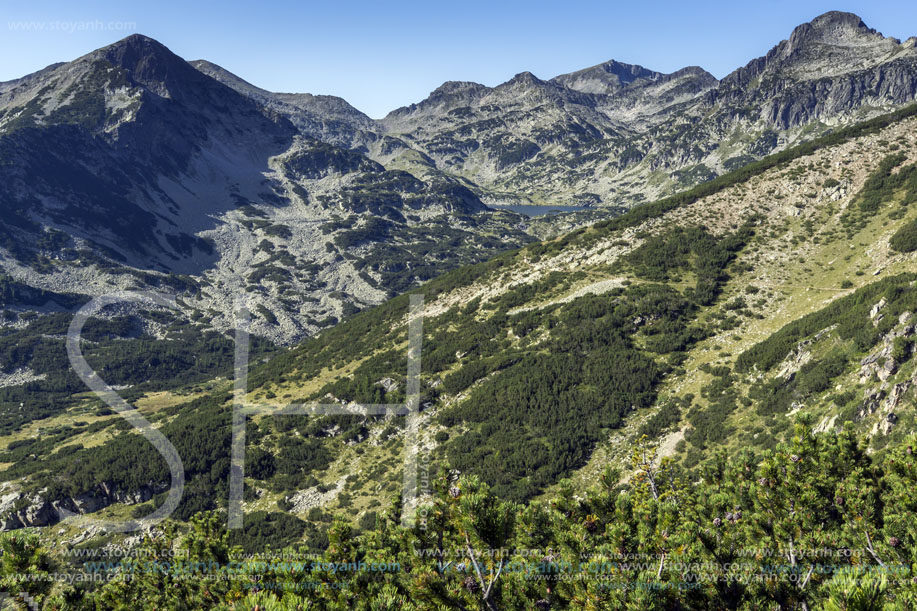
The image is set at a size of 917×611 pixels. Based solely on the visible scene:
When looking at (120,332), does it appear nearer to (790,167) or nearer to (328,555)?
(328,555)

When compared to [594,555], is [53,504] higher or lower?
lower

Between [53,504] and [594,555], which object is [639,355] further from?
[53,504]

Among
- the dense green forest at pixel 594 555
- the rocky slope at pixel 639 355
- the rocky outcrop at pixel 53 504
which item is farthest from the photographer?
the rocky outcrop at pixel 53 504

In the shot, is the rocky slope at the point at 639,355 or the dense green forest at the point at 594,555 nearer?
the dense green forest at the point at 594,555

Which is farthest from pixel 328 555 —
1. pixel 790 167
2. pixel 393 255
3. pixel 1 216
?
pixel 1 216

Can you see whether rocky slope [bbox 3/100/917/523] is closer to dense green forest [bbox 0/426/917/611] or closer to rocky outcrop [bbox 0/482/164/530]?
rocky outcrop [bbox 0/482/164/530]

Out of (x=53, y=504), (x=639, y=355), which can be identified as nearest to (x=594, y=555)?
(x=639, y=355)

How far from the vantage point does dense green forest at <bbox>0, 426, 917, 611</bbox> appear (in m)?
8.92

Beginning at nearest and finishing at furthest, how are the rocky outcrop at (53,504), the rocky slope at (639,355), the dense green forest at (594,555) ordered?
1. the dense green forest at (594,555)
2. the rocky slope at (639,355)
3. the rocky outcrop at (53,504)

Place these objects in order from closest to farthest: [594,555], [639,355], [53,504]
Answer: [594,555] < [53,504] < [639,355]

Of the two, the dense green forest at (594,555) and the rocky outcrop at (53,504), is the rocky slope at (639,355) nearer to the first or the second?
the rocky outcrop at (53,504)

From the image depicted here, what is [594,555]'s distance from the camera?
9.32 metres

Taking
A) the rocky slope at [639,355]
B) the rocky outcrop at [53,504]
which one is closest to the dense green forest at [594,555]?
the rocky slope at [639,355]

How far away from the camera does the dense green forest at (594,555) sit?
8.92 m
